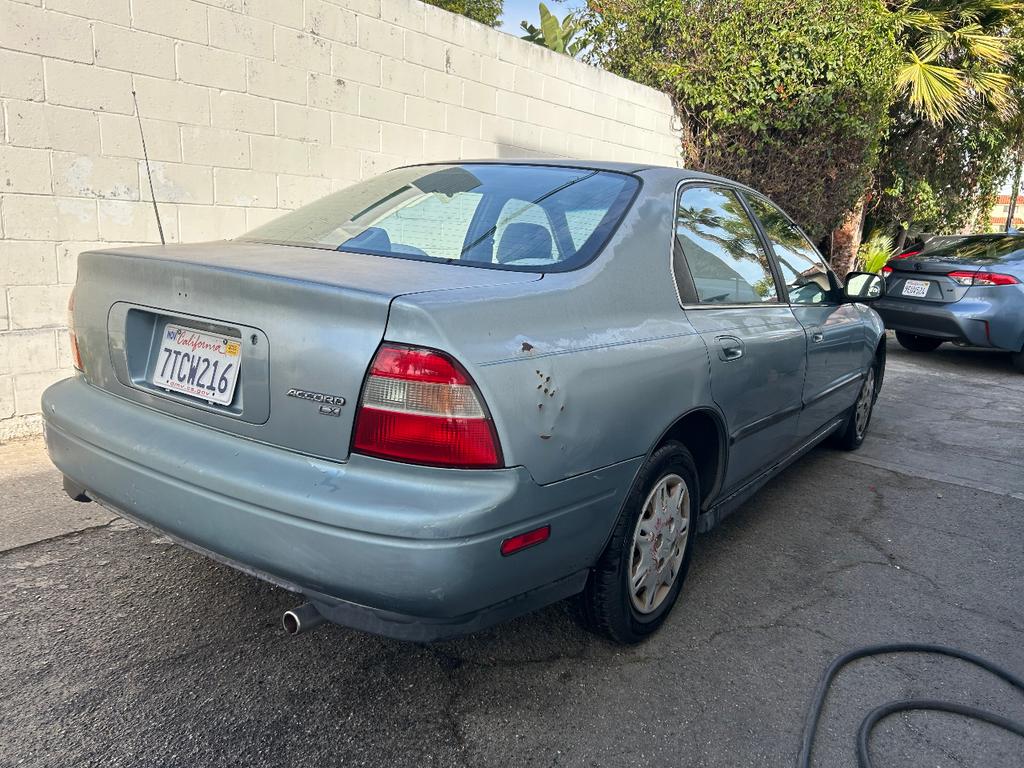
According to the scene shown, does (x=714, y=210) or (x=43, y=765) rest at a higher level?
(x=714, y=210)

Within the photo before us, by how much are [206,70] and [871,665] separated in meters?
4.78

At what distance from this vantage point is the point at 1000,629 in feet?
9.29

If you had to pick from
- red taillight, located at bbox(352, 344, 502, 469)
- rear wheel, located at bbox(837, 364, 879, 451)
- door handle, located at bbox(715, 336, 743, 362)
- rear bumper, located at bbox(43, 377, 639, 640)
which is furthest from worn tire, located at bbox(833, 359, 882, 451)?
red taillight, located at bbox(352, 344, 502, 469)

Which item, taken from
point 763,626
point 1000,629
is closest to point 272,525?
point 763,626

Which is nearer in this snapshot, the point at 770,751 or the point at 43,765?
the point at 43,765

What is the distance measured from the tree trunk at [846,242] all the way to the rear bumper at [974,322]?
4.86m

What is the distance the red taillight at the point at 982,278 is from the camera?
7.85 metres

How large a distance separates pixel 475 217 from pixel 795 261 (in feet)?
5.94

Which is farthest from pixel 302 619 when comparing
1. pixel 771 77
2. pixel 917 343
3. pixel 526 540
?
pixel 771 77

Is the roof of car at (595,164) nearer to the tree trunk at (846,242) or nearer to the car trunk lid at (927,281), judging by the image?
the car trunk lid at (927,281)

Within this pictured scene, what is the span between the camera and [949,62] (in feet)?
41.9

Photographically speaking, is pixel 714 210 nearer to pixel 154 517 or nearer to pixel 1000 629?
pixel 1000 629

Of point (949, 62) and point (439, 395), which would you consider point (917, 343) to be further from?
point (439, 395)

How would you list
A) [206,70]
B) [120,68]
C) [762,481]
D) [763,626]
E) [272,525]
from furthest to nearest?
[206,70] < [120,68] < [762,481] < [763,626] < [272,525]
